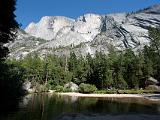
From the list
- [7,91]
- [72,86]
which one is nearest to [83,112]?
[7,91]

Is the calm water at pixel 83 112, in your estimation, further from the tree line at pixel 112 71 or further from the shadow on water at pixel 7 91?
the tree line at pixel 112 71

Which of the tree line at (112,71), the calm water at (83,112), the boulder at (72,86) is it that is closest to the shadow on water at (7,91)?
the calm water at (83,112)

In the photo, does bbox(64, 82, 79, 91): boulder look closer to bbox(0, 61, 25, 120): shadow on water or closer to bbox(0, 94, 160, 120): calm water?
bbox(0, 94, 160, 120): calm water

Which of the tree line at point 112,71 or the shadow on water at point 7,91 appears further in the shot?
the tree line at point 112,71

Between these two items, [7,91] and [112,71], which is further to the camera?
[112,71]

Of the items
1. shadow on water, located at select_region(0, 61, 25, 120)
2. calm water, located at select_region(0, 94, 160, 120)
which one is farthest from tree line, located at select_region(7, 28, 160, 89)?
shadow on water, located at select_region(0, 61, 25, 120)

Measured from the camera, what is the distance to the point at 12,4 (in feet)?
65.7

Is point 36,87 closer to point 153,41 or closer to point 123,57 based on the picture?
point 123,57

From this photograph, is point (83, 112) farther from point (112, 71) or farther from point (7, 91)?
point (112, 71)

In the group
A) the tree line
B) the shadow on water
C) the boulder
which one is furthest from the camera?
the boulder

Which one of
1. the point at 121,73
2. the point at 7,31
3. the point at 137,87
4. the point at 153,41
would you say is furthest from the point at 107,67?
the point at 7,31

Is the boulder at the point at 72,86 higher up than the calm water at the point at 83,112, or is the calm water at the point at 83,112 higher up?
the boulder at the point at 72,86

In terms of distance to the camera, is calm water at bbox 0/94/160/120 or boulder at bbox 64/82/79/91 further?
boulder at bbox 64/82/79/91

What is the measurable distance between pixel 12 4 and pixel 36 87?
87064 mm
